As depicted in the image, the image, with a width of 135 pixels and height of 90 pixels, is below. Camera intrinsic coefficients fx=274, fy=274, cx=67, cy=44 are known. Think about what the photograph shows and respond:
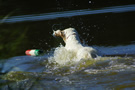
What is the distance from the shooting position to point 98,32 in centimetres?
1078

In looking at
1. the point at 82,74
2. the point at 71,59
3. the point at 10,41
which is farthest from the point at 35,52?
the point at 10,41

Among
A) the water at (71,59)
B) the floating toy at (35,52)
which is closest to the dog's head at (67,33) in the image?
the water at (71,59)

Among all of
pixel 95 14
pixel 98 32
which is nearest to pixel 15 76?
pixel 98 32

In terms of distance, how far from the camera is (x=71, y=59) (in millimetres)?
6852

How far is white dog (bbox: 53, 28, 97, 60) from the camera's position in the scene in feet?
20.5

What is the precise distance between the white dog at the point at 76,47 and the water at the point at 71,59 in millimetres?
130

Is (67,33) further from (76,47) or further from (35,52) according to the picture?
(35,52)

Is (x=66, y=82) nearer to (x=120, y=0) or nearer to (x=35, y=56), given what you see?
(x=35, y=56)

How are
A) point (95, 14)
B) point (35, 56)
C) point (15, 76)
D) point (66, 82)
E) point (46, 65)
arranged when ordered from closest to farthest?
point (66, 82)
point (15, 76)
point (46, 65)
point (35, 56)
point (95, 14)

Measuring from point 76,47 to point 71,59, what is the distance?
0.33 metres

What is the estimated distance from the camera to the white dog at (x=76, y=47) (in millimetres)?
6262

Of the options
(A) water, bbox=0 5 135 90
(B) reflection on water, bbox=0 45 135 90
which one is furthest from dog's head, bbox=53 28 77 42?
(B) reflection on water, bbox=0 45 135 90

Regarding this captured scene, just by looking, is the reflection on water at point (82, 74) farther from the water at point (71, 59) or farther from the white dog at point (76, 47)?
the white dog at point (76, 47)

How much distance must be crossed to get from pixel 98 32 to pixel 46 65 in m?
4.25
